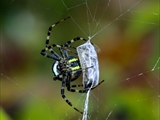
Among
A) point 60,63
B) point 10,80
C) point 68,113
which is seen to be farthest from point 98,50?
point 10,80

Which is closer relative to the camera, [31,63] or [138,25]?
[138,25]

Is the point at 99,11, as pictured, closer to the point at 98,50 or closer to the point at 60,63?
the point at 98,50

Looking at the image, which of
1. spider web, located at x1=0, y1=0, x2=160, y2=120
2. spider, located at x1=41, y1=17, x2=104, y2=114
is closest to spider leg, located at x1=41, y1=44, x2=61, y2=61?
spider, located at x1=41, y1=17, x2=104, y2=114

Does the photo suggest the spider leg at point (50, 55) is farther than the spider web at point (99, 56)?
Yes

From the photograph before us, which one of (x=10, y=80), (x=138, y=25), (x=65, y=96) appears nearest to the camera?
(x=138, y=25)

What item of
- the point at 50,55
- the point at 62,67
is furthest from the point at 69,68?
the point at 50,55

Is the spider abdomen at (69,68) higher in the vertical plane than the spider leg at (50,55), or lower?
lower

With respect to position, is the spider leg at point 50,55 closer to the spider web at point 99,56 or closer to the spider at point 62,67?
the spider at point 62,67

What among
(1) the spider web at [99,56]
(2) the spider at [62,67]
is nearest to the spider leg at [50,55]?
(2) the spider at [62,67]
